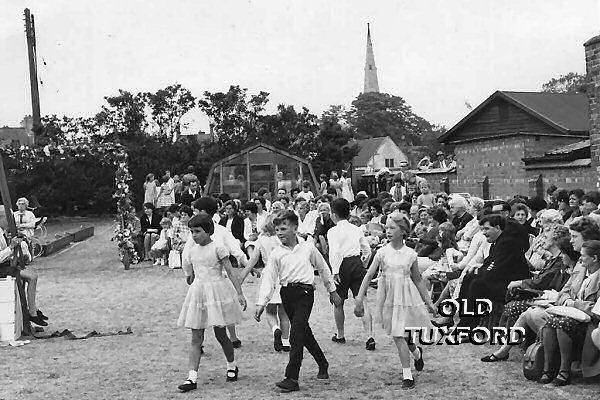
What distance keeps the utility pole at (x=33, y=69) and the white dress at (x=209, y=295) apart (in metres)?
31.4

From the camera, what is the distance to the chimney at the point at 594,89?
21.3 meters

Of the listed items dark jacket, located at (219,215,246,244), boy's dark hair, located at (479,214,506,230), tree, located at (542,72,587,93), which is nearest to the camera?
boy's dark hair, located at (479,214,506,230)

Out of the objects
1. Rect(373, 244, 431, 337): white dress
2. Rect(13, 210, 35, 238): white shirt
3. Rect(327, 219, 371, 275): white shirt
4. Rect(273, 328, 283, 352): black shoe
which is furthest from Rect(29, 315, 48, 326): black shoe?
Rect(13, 210, 35, 238): white shirt

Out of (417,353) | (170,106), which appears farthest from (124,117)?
(417,353)

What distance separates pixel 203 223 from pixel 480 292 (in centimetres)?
325

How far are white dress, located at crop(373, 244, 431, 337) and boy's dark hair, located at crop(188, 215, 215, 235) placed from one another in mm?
1607

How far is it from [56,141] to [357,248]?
1162 inches

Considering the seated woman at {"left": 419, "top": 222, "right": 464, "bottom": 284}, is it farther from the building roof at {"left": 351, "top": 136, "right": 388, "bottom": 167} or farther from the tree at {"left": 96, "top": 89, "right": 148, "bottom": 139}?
the building roof at {"left": 351, "top": 136, "right": 388, "bottom": 167}

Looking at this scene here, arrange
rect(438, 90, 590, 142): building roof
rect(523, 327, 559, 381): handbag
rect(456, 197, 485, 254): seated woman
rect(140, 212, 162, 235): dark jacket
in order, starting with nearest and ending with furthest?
rect(523, 327, 559, 381): handbag, rect(456, 197, 485, 254): seated woman, rect(140, 212, 162, 235): dark jacket, rect(438, 90, 590, 142): building roof

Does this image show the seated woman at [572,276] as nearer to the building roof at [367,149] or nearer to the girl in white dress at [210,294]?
the girl in white dress at [210,294]

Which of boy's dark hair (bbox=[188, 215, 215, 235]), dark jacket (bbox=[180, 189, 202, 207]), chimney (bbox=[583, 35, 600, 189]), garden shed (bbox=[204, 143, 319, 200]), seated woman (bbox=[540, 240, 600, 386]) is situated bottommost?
seated woman (bbox=[540, 240, 600, 386])

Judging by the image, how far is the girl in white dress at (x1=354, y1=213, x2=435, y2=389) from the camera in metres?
7.48

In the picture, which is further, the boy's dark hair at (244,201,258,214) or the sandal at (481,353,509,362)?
the boy's dark hair at (244,201,258,214)

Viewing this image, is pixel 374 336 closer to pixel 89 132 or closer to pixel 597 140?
pixel 597 140
